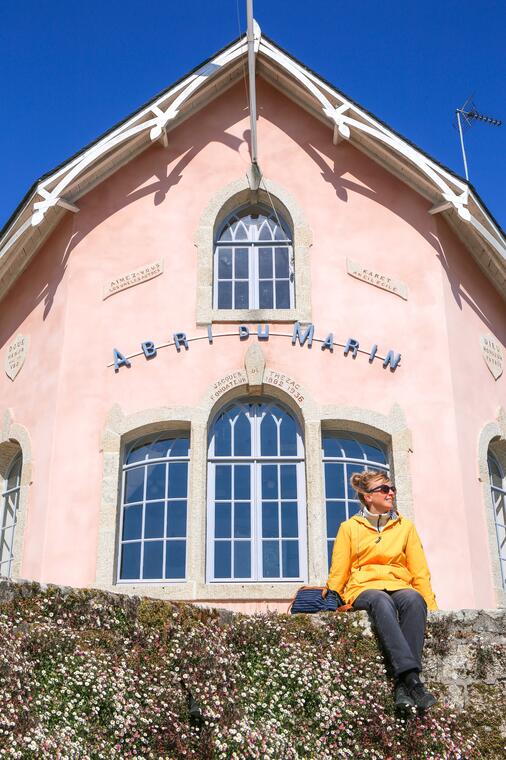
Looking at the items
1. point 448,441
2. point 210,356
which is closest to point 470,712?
point 448,441

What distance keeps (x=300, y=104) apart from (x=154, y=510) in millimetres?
5682

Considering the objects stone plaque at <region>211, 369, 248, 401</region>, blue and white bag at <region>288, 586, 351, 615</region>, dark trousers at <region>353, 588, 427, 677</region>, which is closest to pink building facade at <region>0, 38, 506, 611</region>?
stone plaque at <region>211, 369, 248, 401</region>

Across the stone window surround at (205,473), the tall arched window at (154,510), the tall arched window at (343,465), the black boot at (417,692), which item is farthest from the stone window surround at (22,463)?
the black boot at (417,692)

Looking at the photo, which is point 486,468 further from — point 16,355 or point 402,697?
point 16,355

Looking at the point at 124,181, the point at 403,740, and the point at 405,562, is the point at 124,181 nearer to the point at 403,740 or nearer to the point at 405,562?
the point at 405,562

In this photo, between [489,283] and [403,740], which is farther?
[489,283]

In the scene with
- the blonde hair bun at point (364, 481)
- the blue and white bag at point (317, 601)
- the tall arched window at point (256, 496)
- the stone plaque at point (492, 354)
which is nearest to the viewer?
the blue and white bag at point (317, 601)

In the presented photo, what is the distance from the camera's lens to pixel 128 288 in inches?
491

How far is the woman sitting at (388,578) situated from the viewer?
22.5 feet

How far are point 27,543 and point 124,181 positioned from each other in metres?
4.79

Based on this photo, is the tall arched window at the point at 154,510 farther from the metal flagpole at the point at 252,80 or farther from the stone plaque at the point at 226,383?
the metal flagpole at the point at 252,80

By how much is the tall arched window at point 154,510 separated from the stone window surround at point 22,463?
1.19 m

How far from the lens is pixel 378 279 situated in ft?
40.6

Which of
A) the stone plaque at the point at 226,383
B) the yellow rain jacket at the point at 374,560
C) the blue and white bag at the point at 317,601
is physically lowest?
the blue and white bag at the point at 317,601
